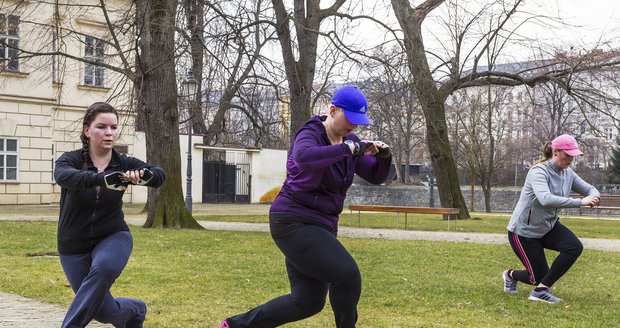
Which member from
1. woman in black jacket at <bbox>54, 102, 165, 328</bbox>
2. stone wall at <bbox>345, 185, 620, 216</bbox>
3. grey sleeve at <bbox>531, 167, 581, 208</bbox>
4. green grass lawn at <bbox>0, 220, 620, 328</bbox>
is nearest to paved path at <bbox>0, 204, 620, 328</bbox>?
green grass lawn at <bbox>0, 220, 620, 328</bbox>

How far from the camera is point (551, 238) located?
8414mm

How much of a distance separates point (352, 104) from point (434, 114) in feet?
67.5

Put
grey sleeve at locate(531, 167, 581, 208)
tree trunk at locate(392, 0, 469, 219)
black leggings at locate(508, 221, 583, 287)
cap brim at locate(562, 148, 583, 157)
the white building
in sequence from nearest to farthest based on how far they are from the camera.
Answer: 1. grey sleeve at locate(531, 167, 581, 208)
2. cap brim at locate(562, 148, 583, 157)
3. black leggings at locate(508, 221, 583, 287)
4. tree trunk at locate(392, 0, 469, 219)
5. the white building

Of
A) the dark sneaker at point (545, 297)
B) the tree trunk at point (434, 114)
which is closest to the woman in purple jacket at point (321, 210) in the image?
the dark sneaker at point (545, 297)

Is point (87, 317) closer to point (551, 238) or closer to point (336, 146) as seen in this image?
point (336, 146)

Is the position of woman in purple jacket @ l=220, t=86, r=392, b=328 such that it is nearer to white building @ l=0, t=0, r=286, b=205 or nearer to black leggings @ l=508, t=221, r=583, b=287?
black leggings @ l=508, t=221, r=583, b=287

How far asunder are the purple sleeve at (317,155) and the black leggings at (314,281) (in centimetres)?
42

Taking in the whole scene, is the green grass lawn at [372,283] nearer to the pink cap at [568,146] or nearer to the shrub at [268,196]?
the pink cap at [568,146]

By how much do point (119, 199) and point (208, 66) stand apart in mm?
13302

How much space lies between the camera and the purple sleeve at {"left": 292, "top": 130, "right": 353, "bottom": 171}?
4812mm

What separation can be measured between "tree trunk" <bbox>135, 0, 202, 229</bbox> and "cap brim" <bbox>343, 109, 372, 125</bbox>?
41.7 ft

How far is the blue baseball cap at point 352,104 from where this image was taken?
503 cm

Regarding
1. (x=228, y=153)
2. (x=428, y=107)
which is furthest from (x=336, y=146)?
(x=228, y=153)

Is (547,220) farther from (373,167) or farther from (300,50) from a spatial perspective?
(300,50)
